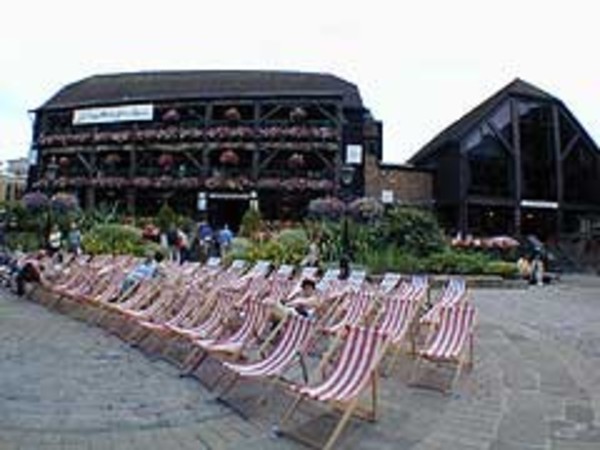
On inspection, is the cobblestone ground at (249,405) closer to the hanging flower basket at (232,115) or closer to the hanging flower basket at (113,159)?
the hanging flower basket at (232,115)

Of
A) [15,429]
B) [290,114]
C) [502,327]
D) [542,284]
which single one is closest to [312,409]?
[15,429]

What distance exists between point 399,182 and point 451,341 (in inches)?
1363

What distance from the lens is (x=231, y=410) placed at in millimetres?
6727

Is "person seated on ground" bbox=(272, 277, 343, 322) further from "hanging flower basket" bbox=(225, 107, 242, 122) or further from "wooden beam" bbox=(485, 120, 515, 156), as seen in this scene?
"wooden beam" bbox=(485, 120, 515, 156)

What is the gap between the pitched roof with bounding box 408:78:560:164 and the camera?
42875mm

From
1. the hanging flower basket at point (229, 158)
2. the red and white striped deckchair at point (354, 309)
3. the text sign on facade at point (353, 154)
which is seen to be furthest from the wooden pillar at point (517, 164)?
the red and white striped deckchair at point (354, 309)

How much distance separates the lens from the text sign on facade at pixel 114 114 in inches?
1683

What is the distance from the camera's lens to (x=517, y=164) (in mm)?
43531

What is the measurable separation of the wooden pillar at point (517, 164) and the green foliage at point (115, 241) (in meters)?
22.6

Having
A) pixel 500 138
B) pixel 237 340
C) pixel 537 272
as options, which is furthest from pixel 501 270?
pixel 500 138

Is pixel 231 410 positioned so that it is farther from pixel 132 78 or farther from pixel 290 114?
pixel 132 78

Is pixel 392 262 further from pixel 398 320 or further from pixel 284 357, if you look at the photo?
pixel 284 357

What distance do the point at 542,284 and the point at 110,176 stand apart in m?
26.0

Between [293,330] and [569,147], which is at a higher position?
[569,147]
